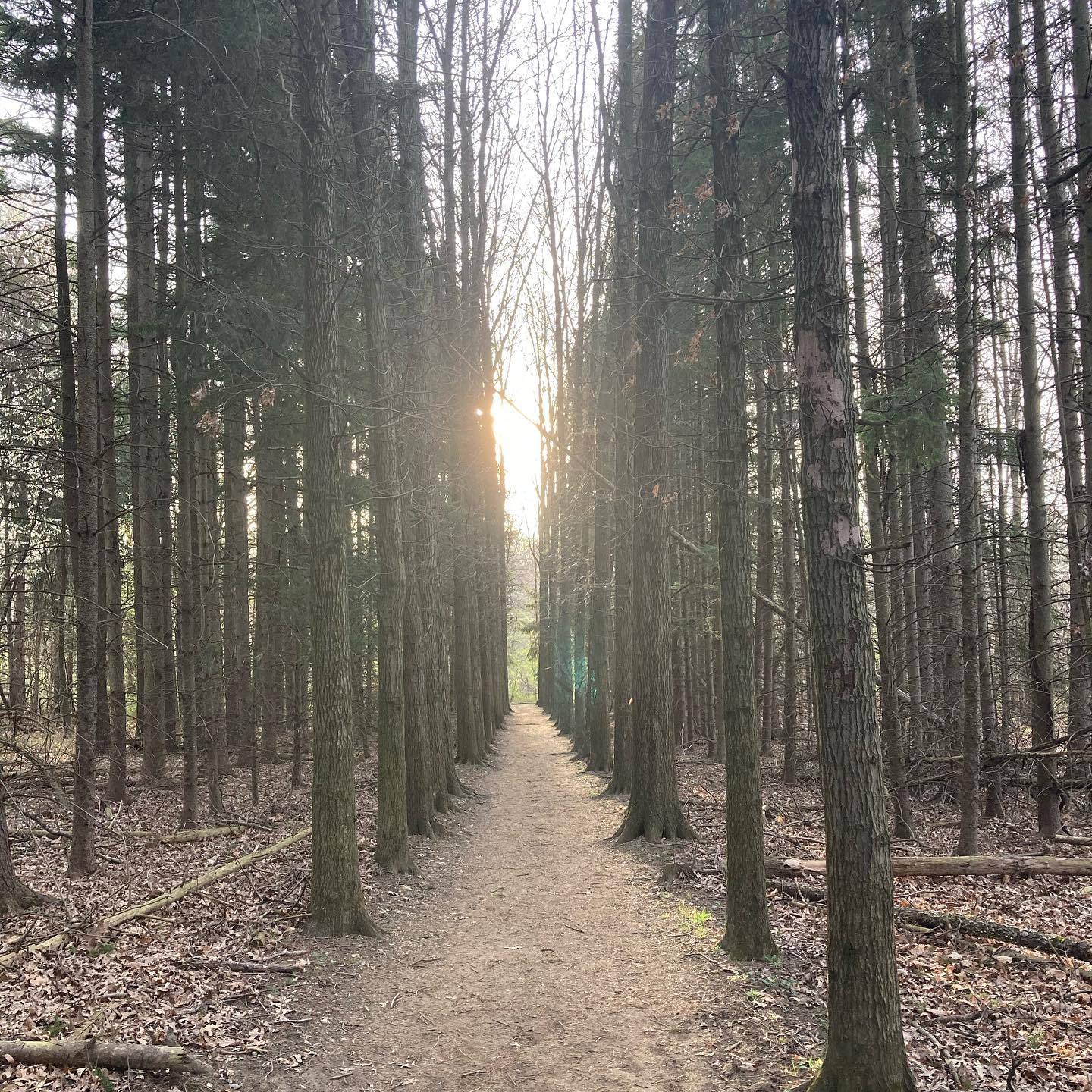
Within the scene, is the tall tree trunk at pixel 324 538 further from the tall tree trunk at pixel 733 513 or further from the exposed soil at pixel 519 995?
the tall tree trunk at pixel 733 513

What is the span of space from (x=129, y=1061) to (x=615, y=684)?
12426 mm

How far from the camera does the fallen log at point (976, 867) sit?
792 cm

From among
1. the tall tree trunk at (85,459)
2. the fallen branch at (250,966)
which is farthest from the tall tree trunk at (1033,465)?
the tall tree trunk at (85,459)

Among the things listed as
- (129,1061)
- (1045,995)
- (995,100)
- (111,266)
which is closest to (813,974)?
(1045,995)

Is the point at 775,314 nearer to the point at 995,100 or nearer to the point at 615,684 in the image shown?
the point at 995,100

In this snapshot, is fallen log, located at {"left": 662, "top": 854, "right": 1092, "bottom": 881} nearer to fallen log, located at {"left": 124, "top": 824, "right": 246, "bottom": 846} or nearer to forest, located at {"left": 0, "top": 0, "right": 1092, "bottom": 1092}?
forest, located at {"left": 0, "top": 0, "right": 1092, "bottom": 1092}

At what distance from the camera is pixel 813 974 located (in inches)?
240

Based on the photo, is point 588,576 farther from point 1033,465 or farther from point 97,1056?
point 97,1056

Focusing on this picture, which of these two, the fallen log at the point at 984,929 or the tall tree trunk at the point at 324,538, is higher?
the tall tree trunk at the point at 324,538

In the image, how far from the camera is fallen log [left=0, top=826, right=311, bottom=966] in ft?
19.8

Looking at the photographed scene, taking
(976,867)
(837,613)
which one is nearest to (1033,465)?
(976,867)

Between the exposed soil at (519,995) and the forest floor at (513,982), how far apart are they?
0.02 metres

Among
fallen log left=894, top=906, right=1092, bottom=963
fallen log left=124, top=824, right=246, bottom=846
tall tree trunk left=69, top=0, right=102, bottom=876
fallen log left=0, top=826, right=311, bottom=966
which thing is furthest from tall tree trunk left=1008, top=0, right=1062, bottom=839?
fallen log left=124, top=824, right=246, bottom=846

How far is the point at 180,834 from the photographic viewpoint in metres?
10.4
